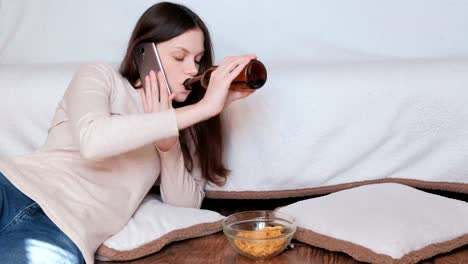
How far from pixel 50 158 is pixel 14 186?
11 centimetres

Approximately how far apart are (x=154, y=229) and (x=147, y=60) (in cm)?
40

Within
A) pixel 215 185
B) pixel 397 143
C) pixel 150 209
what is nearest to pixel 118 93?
pixel 150 209

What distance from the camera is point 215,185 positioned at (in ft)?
5.91

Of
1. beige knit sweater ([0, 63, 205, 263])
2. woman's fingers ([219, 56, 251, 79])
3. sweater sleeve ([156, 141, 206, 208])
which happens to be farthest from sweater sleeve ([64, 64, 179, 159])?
sweater sleeve ([156, 141, 206, 208])

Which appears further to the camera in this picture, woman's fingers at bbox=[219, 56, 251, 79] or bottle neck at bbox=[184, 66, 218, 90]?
bottle neck at bbox=[184, 66, 218, 90]

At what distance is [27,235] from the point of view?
1323mm

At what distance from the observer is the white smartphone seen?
5.12 feet

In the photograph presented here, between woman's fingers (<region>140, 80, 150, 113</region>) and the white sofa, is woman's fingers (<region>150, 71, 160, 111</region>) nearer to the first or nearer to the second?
woman's fingers (<region>140, 80, 150, 113</region>)

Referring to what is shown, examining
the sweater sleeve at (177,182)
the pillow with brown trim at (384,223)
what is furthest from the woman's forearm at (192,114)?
the pillow with brown trim at (384,223)

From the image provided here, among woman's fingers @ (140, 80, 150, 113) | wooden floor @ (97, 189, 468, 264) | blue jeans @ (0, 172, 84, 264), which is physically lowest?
wooden floor @ (97, 189, 468, 264)

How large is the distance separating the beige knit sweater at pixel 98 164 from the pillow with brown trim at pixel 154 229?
1.1 inches

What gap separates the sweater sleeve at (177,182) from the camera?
162 centimetres

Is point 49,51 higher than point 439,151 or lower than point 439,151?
higher

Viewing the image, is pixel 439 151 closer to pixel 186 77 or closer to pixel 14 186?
pixel 186 77
